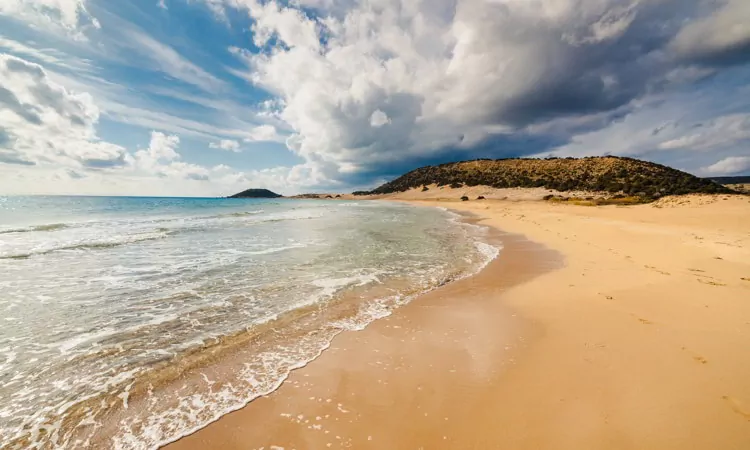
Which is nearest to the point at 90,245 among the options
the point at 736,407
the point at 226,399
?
the point at 226,399

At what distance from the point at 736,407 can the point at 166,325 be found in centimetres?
930

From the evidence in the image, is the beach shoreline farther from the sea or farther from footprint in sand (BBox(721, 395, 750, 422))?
footprint in sand (BBox(721, 395, 750, 422))

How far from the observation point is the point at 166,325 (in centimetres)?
669

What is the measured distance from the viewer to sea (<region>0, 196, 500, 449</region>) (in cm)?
403

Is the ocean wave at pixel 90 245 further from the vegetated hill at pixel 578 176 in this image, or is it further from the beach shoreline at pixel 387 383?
the vegetated hill at pixel 578 176

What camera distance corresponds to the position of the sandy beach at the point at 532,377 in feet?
11.3

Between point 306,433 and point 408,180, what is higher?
point 408,180

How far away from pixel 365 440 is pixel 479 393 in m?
1.71

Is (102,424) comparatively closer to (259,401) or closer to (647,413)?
(259,401)

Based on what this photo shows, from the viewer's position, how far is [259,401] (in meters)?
4.21

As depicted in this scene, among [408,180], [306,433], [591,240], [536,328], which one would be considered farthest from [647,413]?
[408,180]

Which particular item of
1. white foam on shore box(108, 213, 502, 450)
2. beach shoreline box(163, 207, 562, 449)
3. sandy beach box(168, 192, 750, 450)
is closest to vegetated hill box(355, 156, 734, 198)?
sandy beach box(168, 192, 750, 450)

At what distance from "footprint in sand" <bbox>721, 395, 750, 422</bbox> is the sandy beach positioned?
19 mm

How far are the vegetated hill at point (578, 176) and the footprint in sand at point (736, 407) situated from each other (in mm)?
54585
